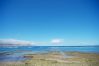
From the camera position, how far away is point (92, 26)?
327cm

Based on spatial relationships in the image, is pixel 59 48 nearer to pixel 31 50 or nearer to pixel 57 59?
pixel 57 59

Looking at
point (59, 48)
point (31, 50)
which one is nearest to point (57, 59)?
point (59, 48)

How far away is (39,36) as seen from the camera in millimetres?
3215

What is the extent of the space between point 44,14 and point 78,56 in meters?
1.10

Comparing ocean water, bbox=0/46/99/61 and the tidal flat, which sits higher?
ocean water, bbox=0/46/99/61

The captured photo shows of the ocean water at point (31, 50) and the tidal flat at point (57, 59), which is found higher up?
the ocean water at point (31, 50)

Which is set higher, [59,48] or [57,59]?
[59,48]

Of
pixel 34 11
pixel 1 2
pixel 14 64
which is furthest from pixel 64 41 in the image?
pixel 1 2

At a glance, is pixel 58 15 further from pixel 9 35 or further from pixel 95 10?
pixel 9 35

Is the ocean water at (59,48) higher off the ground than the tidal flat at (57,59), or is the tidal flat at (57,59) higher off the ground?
the ocean water at (59,48)

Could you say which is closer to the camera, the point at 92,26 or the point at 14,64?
the point at 14,64

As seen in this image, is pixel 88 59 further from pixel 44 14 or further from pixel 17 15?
pixel 17 15

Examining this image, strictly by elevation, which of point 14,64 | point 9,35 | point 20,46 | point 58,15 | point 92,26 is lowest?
point 14,64

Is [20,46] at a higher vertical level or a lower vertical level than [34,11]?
lower
